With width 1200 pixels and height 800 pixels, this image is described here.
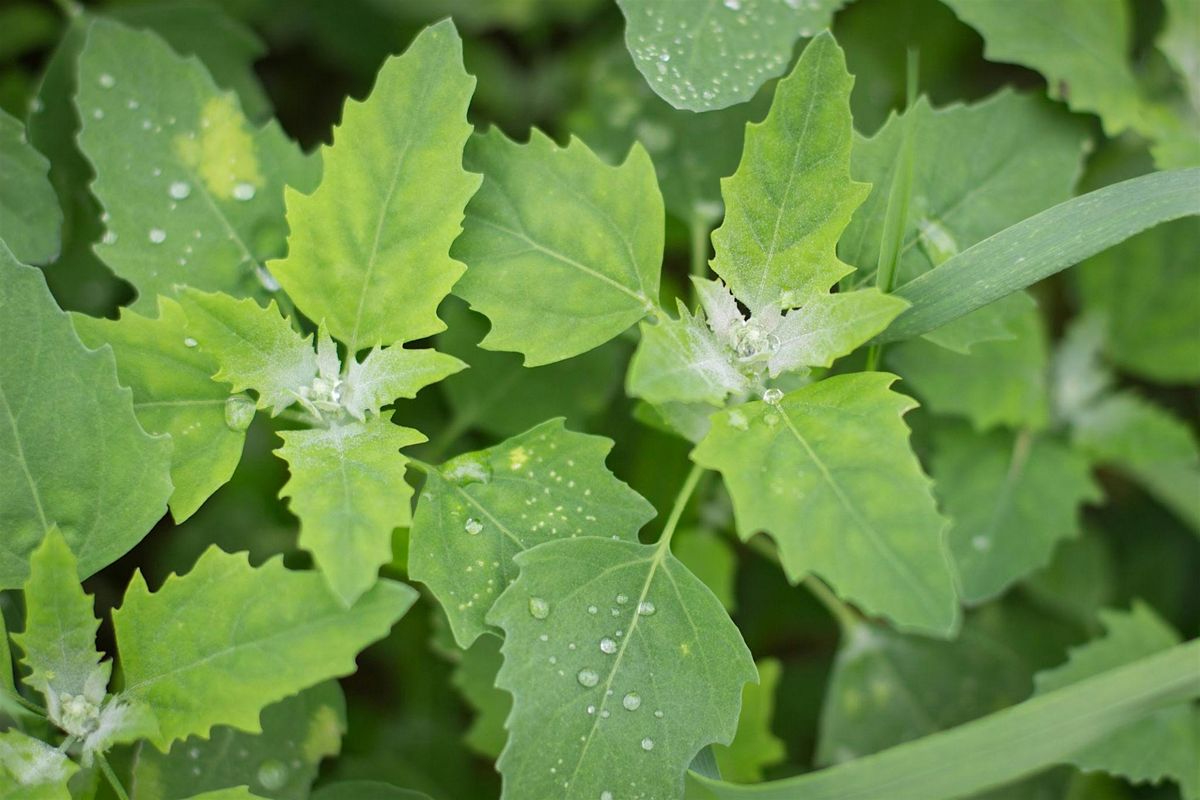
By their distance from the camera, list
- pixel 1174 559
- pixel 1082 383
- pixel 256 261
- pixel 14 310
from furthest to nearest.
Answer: pixel 1174 559 → pixel 1082 383 → pixel 256 261 → pixel 14 310

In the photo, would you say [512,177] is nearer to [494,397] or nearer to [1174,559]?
[494,397]

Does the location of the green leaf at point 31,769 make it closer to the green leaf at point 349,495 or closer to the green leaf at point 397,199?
the green leaf at point 349,495

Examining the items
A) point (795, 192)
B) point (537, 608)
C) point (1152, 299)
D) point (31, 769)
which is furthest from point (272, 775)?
point (1152, 299)

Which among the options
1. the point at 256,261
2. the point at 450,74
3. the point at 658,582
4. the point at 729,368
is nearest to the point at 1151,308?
the point at 729,368

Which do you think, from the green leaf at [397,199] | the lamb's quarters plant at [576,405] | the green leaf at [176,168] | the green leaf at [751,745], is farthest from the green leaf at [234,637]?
the green leaf at [751,745]

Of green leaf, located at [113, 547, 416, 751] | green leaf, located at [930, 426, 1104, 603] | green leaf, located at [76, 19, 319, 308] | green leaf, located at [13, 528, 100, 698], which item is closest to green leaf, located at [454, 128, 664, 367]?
green leaf, located at [76, 19, 319, 308]

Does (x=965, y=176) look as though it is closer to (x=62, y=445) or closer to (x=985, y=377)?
(x=985, y=377)
